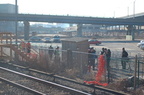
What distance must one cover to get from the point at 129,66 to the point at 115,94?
3331mm

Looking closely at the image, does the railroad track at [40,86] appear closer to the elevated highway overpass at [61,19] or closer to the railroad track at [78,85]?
the railroad track at [78,85]

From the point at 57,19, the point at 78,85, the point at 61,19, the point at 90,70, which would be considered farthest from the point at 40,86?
the point at 61,19

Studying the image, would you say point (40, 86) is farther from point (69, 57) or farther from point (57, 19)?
point (57, 19)

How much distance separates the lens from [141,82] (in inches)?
441

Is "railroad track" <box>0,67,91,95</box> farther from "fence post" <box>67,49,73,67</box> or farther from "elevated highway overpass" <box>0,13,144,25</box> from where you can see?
"elevated highway overpass" <box>0,13,144,25</box>

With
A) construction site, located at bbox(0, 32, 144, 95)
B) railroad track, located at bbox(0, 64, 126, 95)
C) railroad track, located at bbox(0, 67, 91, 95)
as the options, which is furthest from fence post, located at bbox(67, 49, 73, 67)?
railroad track, located at bbox(0, 67, 91, 95)

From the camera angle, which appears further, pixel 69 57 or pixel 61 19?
pixel 61 19

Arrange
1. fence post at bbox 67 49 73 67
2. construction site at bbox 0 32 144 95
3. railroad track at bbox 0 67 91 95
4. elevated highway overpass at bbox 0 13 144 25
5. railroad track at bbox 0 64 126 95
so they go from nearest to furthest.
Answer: railroad track at bbox 0 67 91 95 → railroad track at bbox 0 64 126 95 → construction site at bbox 0 32 144 95 → fence post at bbox 67 49 73 67 → elevated highway overpass at bbox 0 13 144 25

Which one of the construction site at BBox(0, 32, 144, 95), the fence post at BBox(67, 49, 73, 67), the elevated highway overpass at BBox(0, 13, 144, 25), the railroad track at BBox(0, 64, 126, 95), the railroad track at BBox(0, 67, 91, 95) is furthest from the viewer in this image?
the elevated highway overpass at BBox(0, 13, 144, 25)

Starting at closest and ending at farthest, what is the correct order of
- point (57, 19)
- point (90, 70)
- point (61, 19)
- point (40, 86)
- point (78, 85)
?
point (40, 86)
point (78, 85)
point (90, 70)
point (57, 19)
point (61, 19)

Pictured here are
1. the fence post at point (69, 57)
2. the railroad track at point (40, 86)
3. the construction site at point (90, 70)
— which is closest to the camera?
the railroad track at point (40, 86)

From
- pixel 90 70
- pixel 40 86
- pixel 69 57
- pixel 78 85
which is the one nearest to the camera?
pixel 40 86

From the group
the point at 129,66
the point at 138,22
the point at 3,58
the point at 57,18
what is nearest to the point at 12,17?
the point at 57,18

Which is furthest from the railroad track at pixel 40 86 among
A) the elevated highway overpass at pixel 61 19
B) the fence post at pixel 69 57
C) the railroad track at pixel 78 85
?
the elevated highway overpass at pixel 61 19
